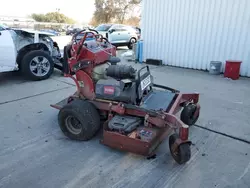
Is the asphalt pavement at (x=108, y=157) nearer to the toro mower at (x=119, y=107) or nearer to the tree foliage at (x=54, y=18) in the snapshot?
the toro mower at (x=119, y=107)

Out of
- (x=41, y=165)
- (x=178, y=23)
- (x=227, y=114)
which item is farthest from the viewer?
(x=178, y=23)

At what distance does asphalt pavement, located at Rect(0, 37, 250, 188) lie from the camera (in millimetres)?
2207

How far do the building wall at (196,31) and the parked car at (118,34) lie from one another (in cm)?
438

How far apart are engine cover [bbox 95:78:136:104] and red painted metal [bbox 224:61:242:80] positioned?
4492 mm

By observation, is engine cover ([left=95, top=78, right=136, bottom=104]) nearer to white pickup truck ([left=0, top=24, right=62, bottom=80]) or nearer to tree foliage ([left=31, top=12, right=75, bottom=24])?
white pickup truck ([left=0, top=24, right=62, bottom=80])

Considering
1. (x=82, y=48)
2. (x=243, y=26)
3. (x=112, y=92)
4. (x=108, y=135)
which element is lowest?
(x=108, y=135)

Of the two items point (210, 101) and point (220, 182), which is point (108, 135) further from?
point (210, 101)

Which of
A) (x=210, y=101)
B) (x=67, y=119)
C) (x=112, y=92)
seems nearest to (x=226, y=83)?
(x=210, y=101)

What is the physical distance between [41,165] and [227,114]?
9.81 ft

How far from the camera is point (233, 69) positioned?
6172 mm

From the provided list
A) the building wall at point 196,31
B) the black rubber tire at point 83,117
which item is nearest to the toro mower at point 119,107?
the black rubber tire at point 83,117

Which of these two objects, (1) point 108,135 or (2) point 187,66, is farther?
(2) point 187,66

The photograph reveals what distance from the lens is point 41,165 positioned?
244 centimetres

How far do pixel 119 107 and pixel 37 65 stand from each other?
3720mm
